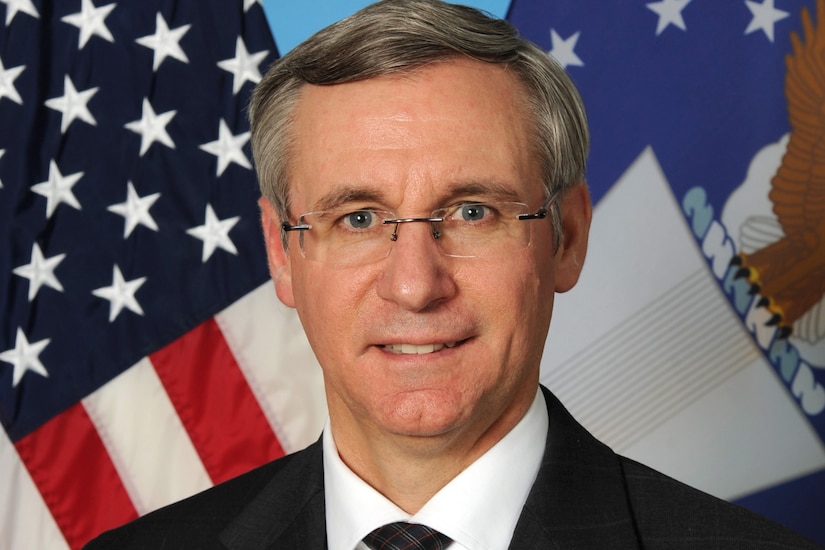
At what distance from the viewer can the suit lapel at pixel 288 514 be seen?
2.18m

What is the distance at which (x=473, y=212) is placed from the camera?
198 centimetres

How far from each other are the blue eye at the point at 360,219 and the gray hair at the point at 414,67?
0.20 meters

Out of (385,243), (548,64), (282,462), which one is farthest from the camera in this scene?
(282,462)

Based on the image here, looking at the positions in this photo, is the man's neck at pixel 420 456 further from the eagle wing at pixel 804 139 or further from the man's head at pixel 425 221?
the eagle wing at pixel 804 139

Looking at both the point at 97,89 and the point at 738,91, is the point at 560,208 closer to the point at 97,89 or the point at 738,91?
the point at 738,91

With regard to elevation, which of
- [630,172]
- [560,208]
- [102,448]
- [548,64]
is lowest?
[102,448]

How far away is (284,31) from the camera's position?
383cm

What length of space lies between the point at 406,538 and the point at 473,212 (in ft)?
1.88

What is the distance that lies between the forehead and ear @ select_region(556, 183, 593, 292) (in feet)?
0.51

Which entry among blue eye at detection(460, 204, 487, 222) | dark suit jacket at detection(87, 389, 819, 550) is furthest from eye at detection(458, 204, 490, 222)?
dark suit jacket at detection(87, 389, 819, 550)

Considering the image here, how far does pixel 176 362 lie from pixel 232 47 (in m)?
1.03

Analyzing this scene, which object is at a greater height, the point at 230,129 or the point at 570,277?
the point at 230,129

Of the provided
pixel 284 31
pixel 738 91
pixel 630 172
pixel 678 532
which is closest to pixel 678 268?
pixel 630 172

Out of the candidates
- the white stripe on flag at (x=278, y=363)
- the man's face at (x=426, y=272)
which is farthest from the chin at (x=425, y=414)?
the white stripe on flag at (x=278, y=363)
